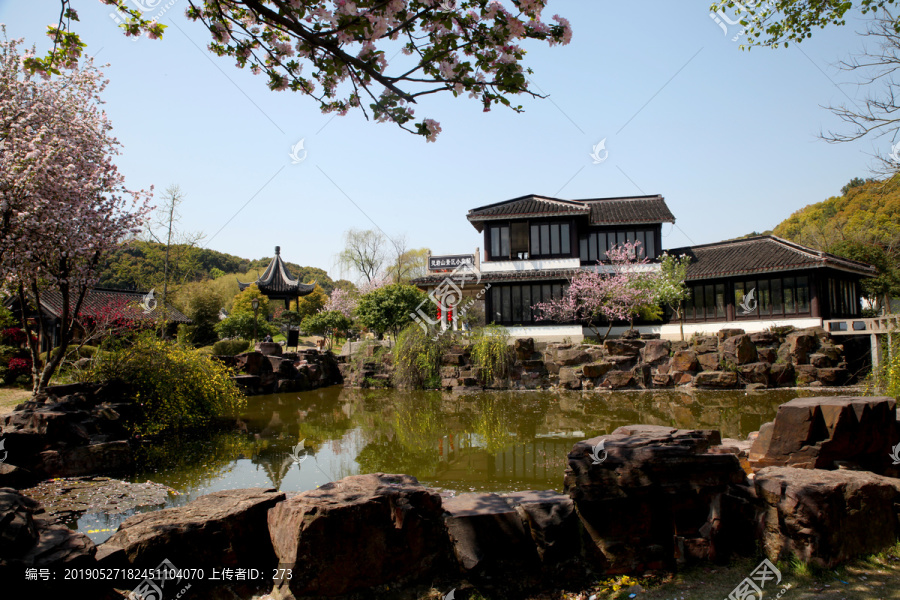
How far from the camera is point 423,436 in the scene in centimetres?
1088

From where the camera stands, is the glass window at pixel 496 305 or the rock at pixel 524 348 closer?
the rock at pixel 524 348

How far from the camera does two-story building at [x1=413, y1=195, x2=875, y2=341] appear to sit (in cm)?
1983

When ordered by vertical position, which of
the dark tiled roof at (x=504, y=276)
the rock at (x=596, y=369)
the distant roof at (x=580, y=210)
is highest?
the distant roof at (x=580, y=210)

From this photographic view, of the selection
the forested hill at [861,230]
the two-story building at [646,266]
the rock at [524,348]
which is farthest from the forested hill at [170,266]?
the forested hill at [861,230]

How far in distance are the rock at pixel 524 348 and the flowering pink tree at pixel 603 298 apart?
2979 mm

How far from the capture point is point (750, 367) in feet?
54.3

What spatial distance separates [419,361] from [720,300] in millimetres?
12656

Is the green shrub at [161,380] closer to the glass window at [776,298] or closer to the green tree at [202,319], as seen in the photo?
the green tree at [202,319]

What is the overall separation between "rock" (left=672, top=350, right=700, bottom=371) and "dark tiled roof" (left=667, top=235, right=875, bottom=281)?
5.20m

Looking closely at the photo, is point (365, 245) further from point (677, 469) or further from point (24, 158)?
point (677, 469)

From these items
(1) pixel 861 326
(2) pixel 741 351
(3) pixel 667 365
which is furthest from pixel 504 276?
(1) pixel 861 326

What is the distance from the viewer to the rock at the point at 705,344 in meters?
17.5

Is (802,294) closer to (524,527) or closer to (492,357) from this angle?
(492,357)

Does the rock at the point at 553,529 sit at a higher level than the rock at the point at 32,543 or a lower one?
lower
